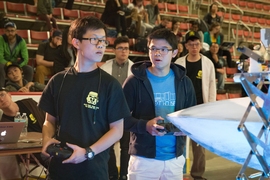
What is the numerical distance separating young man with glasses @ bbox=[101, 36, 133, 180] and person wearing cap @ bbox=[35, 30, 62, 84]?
202 centimetres

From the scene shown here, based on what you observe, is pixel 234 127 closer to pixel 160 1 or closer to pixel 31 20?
pixel 31 20

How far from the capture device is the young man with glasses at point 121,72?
13.8 feet

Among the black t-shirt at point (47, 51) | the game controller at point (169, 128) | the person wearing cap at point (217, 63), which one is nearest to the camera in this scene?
the game controller at point (169, 128)

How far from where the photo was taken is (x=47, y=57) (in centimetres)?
631

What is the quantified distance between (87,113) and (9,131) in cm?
170

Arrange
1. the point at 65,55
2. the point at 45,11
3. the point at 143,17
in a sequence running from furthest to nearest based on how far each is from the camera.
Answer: the point at 143,17 → the point at 45,11 → the point at 65,55

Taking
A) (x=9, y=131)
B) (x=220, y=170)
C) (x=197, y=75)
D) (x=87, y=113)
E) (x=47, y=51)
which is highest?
(x=87, y=113)

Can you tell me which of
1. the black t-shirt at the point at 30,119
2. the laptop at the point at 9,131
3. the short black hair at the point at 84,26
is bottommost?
the black t-shirt at the point at 30,119

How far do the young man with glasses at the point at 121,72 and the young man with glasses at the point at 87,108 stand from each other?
232 cm

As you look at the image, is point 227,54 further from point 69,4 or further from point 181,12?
point 69,4

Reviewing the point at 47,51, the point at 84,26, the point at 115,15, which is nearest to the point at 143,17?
the point at 115,15

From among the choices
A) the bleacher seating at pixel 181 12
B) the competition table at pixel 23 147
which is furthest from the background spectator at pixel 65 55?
the bleacher seating at pixel 181 12

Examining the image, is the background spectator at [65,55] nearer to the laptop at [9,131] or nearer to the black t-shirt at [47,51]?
the black t-shirt at [47,51]

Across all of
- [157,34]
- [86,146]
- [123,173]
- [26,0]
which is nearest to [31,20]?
[26,0]
